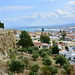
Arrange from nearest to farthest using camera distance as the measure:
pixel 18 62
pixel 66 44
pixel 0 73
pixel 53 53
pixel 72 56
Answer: pixel 0 73, pixel 18 62, pixel 72 56, pixel 53 53, pixel 66 44

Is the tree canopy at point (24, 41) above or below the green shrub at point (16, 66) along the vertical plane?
above

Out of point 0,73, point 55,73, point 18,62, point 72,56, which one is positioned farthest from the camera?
point 72,56

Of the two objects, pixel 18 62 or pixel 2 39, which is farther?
pixel 2 39

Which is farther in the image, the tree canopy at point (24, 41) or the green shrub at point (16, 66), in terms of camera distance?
the tree canopy at point (24, 41)

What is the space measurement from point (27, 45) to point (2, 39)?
9177mm

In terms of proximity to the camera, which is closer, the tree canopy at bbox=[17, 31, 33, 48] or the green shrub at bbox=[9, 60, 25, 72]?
the green shrub at bbox=[9, 60, 25, 72]

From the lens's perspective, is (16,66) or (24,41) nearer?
(16,66)

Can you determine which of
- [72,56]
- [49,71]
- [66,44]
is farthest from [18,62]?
[66,44]

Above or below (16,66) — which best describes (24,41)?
above

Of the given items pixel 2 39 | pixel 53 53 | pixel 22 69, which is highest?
pixel 2 39

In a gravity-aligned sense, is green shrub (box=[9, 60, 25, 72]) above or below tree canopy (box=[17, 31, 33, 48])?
below

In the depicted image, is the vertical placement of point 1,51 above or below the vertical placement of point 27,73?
above

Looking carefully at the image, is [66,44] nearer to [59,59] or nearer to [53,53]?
[53,53]

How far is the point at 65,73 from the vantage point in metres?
15.1
